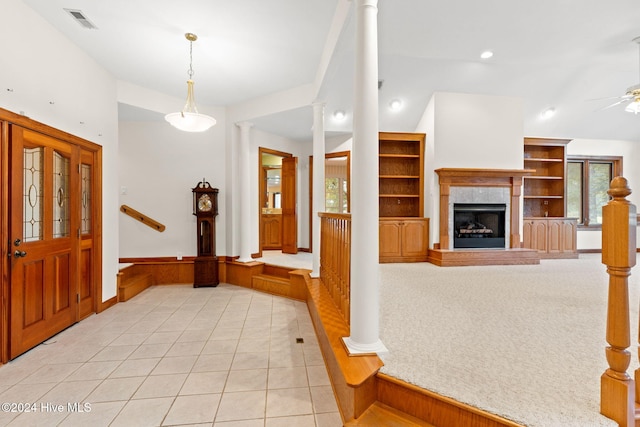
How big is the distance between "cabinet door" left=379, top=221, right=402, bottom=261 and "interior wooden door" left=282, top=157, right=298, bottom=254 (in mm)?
1967

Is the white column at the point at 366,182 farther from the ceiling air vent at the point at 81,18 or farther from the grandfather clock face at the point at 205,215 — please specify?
the grandfather clock face at the point at 205,215

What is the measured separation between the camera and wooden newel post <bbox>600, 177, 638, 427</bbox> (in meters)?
1.20

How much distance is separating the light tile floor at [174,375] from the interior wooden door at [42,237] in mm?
216

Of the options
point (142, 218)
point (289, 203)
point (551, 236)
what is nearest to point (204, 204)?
point (142, 218)

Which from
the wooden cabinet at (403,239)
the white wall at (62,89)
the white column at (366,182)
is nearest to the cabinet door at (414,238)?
the wooden cabinet at (403,239)

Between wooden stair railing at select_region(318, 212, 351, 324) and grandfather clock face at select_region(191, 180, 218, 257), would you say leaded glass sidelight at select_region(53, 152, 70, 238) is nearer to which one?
grandfather clock face at select_region(191, 180, 218, 257)

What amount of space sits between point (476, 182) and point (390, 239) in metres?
1.83

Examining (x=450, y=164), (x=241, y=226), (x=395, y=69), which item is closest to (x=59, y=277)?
(x=241, y=226)

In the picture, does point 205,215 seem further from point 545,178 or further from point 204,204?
point 545,178

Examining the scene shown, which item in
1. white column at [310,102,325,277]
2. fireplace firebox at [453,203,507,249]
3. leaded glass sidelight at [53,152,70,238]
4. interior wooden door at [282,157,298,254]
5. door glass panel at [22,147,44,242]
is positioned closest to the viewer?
door glass panel at [22,147,44,242]

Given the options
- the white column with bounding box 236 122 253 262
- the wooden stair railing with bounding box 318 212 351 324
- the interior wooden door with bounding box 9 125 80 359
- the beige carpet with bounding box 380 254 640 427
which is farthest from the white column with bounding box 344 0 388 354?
the white column with bounding box 236 122 253 262

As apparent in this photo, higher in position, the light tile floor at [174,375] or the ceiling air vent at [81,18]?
the ceiling air vent at [81,18]

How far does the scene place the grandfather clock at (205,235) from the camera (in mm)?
4863

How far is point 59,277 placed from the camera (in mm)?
3070
